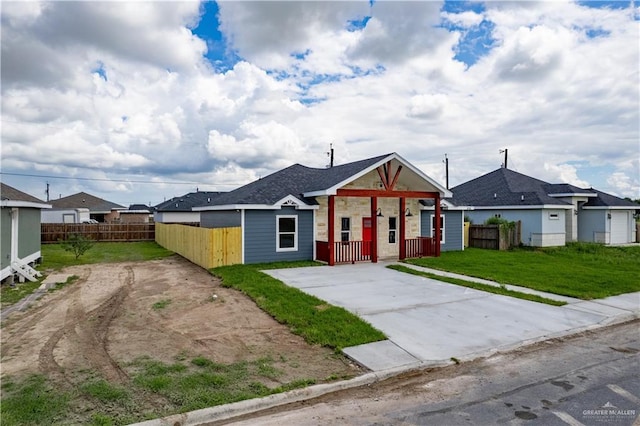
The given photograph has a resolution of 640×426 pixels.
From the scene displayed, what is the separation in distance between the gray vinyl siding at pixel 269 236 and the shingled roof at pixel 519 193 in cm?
1133

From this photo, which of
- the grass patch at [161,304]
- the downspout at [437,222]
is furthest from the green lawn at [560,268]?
Result: the grass patch at [161,304]

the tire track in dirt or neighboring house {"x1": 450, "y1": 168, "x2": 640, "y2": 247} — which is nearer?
the tire track in dirt

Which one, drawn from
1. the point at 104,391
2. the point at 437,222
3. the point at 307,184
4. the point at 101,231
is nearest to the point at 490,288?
the point at 437,222

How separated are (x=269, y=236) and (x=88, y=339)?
390 inches

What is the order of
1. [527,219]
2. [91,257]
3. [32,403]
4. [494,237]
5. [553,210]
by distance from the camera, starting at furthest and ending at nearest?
[527,219]
[553,210]
[494,237]
[91,257]
[32,403]

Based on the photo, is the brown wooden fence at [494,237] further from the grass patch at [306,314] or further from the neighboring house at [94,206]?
the neighboring house at [94,206]

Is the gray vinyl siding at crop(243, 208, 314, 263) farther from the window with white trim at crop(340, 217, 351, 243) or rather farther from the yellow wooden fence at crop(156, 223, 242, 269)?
the window with white trim at crop(340, 217, 351, 243)

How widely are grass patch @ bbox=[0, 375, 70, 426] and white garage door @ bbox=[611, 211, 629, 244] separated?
104 ft

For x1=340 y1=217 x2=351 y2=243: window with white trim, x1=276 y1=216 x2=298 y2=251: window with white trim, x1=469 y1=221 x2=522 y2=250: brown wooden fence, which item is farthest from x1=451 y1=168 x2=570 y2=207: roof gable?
x1=276 y1=216 x2=298 y2=251: window with white trim

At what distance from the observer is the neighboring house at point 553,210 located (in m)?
24.8

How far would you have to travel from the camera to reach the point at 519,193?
1043 inches

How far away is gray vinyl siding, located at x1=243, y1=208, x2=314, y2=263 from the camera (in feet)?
54.1

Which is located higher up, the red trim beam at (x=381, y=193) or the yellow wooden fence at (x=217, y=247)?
the red trim beam at (x=381, y=193)

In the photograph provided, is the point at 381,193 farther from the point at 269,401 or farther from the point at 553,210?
the point at 553,210
